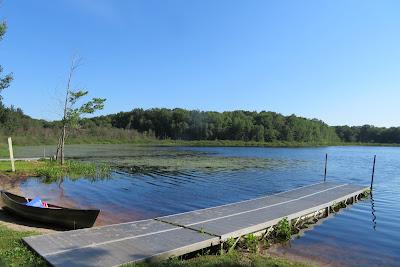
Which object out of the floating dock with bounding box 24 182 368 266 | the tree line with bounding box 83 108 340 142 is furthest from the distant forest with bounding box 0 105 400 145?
the floating dock with bounding box 24 182 368 266

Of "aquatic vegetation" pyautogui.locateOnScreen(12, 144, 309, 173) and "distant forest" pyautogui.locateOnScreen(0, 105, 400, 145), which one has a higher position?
"distant forest" pyautogui.locateOnScreen(0, 105, 400, 145)

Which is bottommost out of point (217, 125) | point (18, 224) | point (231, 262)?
point (18, 224)

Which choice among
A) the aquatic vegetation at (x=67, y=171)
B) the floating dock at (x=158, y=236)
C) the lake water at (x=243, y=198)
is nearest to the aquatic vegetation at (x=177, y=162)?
the aquatic vegetation at (x=67, y=171)

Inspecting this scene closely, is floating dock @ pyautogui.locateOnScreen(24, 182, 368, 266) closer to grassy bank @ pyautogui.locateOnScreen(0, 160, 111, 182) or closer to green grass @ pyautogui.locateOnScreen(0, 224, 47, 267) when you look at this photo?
green grass @ pyautogui.locateOnScreen(0, 224, 47, 267)

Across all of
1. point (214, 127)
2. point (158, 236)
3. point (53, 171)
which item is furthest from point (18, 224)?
point (214, 127)

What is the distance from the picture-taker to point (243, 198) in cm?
2220

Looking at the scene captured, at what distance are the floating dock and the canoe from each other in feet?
4.69

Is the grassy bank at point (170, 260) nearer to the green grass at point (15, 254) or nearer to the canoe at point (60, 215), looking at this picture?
the green grass at point (15, 254)

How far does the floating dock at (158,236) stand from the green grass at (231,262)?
28 cm

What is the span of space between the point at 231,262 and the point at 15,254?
5.15 meters

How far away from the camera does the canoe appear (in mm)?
12595

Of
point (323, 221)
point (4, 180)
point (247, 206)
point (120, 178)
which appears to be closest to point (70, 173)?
point (120, 178)

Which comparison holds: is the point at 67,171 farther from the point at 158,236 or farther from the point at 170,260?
the point at 170,260

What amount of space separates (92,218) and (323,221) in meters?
10.3
